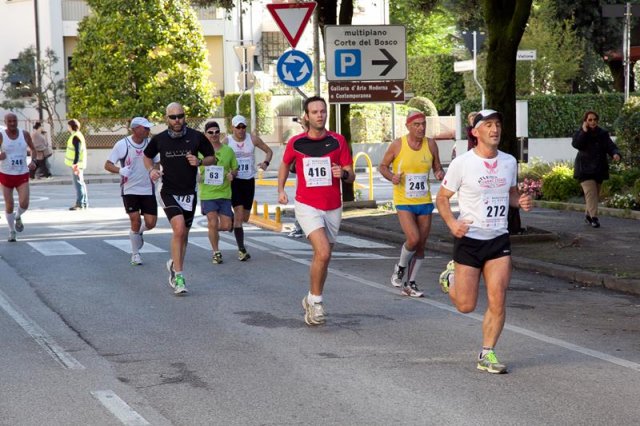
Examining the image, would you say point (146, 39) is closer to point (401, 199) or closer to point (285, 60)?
point (285, 60)

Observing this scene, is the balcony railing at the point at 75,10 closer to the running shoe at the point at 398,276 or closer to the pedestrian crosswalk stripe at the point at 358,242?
the pedestrian crosswalk stripe at the point at 358,242

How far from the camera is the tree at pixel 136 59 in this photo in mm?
43469

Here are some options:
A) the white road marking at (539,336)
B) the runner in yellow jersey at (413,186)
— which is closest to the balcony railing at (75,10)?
the white road marking at (539,336)

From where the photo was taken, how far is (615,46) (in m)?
45.2

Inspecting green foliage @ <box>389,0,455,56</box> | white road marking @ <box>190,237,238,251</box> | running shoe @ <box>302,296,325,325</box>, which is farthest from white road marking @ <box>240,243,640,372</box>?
green foliage @ <box>389,0,455,56</box>

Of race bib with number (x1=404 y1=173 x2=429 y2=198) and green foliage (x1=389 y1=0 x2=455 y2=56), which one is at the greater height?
green foliage (x1=389 y1=0 x2=455 y2=56)

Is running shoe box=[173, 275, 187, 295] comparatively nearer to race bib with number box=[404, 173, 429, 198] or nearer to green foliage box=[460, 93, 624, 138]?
race bib with number box=[404, 173, 429, 198]

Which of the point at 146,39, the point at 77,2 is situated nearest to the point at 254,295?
the point at 146,39

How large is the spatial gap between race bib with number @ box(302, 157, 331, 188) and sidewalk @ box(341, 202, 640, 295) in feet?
13.1

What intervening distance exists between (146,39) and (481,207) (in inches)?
1426

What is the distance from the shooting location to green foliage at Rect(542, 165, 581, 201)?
24.0m

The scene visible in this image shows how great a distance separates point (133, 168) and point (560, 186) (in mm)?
11233

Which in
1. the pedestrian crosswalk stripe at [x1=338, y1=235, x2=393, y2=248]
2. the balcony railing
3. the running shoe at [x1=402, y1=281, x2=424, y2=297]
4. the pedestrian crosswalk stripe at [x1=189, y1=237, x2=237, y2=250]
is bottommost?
the pedestrian crosswalk stripe at [x1=338, y1=235, x2=393, y2=248]

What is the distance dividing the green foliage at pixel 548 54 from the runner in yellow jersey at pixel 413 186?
107ft
